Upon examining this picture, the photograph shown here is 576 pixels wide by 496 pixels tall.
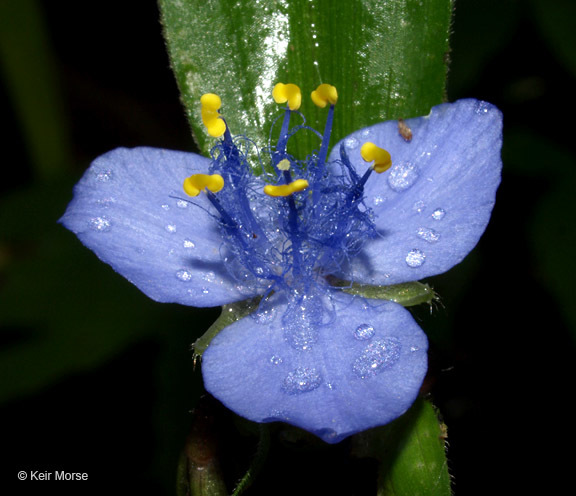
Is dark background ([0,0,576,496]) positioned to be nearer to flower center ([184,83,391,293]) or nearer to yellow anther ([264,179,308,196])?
flower center ([184,83,391,293])

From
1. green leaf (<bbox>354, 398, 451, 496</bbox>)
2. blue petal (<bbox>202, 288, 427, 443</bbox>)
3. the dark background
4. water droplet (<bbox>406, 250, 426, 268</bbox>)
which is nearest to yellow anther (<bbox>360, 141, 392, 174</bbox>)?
water droplet (<bbox>406, 250, 426, 268</bbox>)

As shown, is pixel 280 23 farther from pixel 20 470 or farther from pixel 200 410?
pixel 20 470

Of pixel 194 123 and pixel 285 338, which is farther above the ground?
pixel 194 123

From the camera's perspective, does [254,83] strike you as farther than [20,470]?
No

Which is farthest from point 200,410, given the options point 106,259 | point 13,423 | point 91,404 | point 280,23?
point 13,423

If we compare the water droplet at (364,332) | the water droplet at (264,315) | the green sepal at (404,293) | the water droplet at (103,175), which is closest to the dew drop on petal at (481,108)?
the green sepal at (404,293)

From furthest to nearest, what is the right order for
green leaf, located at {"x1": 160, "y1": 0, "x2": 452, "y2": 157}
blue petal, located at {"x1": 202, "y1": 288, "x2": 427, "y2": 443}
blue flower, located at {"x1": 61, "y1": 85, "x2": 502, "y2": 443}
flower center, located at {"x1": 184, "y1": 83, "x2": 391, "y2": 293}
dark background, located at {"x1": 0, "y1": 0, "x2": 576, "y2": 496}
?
1. dark background, located at {"x1": 0, "y1": 0, "x2": 576, "y2": 496}
2. green leaf, located at {"x1": 160, "y1": 0, "x2": 452, "y2": 157}
3. flower center, located at {"x1": 184, "y1": 83, "x2": 391, "y2": 293}
4. blue flower, located at {"x1": 61, "y1": 85, "x2": 502, "y2": 443}
5. blue petal, located at {"x1": 202, "y1": 288, "x2": 427, "y2": 443}
